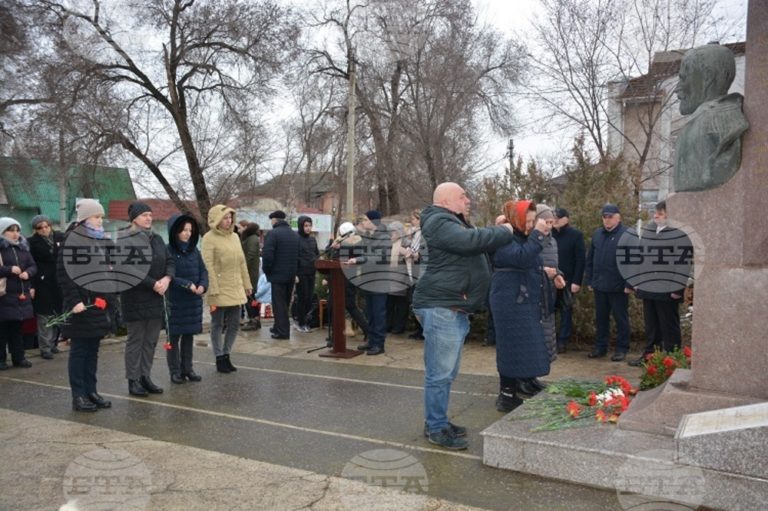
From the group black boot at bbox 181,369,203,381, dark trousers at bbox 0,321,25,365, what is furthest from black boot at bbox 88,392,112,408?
dark trousers at bbox 0,321,25,365

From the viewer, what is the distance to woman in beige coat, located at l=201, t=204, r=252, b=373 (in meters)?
7.24

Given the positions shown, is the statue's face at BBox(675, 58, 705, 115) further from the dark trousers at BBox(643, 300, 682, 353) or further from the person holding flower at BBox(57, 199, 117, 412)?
the person holding flower at BBox(57, 199, 117, 412)

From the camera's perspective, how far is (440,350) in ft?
15.2

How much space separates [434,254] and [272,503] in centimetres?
200

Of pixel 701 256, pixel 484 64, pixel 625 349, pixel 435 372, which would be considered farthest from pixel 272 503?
pixel 484 64

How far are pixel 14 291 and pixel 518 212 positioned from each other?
6242 mm

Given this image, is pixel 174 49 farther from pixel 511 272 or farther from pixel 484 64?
pixel 511 272

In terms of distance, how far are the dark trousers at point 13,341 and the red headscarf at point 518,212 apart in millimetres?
6274

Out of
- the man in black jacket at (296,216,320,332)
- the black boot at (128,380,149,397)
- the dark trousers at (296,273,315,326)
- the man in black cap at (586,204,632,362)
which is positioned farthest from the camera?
the dark trousers at (296,273,315,326)

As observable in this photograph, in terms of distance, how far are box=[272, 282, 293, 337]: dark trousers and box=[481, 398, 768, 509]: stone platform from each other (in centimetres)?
597

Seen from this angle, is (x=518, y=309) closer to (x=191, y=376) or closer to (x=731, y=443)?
(x=731, y=443)

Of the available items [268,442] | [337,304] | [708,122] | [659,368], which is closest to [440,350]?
[268,442]

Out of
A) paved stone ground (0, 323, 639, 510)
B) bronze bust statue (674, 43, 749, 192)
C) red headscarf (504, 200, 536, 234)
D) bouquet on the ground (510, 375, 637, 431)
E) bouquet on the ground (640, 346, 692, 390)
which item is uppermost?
bronze bust statue (674, 43, 749, 192)

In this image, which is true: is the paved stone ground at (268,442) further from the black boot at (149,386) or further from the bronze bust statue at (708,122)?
the bronze bust statue at (708,122)
